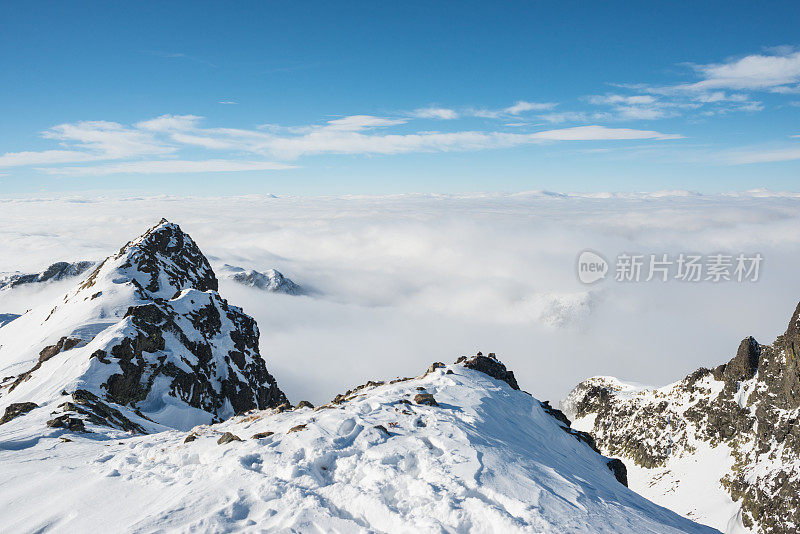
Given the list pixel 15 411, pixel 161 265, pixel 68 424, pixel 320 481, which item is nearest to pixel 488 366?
pixel 320 481

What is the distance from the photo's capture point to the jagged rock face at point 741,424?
53.8 m

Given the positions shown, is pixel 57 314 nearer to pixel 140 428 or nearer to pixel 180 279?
pixel 180 279

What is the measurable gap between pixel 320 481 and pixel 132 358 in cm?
3359

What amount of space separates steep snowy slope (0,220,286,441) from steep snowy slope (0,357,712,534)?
29.5 ft

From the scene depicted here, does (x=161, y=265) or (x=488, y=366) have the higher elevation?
(x=161, y=265)

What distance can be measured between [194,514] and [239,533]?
1.81 metres

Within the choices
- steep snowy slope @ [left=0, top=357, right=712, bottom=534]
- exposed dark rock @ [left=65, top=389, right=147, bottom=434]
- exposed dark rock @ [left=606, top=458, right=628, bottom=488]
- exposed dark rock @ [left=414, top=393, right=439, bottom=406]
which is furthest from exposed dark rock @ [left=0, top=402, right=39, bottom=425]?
exposed dark rock @ [left=606, top=458, right=628, bottom=488]

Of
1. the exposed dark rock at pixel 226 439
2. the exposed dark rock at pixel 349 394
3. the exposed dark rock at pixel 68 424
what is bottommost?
the exposed dark rock at pixel 68 424

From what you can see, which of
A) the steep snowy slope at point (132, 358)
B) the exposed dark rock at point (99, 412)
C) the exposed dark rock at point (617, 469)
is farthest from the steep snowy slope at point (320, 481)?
the exposed dark rock at point (617, 469)

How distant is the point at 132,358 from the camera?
122 ft

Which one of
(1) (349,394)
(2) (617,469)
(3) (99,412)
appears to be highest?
(1) (349,394)

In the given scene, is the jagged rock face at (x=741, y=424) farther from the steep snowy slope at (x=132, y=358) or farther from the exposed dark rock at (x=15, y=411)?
the exposed dark rock at (x=15, y=411)

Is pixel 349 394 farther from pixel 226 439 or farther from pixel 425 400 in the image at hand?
pixel 226 439

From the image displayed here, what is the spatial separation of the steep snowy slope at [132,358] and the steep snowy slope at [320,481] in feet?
29.5
